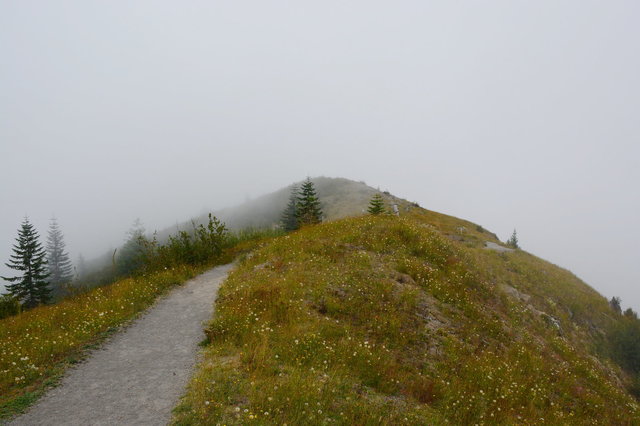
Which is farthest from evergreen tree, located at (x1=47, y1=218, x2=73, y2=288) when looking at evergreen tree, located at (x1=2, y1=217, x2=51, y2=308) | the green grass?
the green grass

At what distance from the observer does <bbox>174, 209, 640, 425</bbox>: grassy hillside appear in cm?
712

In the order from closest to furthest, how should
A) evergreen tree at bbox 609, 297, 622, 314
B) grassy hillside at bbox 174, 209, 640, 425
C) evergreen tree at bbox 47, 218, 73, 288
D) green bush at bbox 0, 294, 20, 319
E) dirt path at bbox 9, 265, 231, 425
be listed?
dirt path at bbox 9, 265, 231, 425, grassy hillside at bbox 174, 209, 640, 425, green bush at bbox 0, 294, 20, 319, evergreen tree at bbox 609, 297, 622, 314, evergreen tree at bbox 47, 218, 73, 288

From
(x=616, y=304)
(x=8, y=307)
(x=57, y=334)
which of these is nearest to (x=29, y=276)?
(x=8, y=307)

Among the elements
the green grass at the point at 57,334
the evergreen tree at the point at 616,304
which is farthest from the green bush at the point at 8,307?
the evergreen tree at the point at 616,304

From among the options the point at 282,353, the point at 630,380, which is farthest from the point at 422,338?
the point at 630,380

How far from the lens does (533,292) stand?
3023cm

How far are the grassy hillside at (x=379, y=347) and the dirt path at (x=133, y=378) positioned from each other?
569 millimetres

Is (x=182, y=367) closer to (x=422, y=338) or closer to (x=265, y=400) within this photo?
(x=265, y=400)

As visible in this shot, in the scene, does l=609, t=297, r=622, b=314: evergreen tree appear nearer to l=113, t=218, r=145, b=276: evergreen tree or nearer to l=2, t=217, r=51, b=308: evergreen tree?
l=113, t=218, r=145, b=276: evergreen tree

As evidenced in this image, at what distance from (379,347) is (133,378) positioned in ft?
21.7

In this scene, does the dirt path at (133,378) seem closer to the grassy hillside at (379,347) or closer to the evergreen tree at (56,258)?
the grassy hillside at (379,347)

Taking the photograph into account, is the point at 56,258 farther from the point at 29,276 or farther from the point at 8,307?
the point at 8,307

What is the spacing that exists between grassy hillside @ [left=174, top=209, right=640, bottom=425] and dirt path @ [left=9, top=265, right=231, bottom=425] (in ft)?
1.87

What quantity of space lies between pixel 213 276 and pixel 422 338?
399 inches
